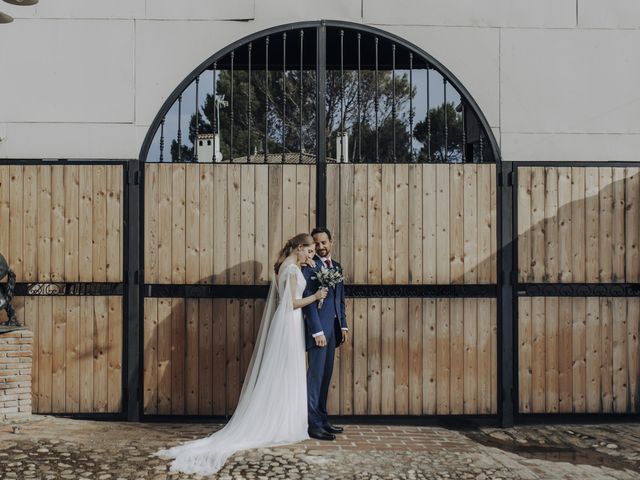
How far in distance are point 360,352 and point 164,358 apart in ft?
5.78

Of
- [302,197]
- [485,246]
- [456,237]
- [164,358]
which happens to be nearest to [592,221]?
[485,246]

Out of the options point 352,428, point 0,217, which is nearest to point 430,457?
point 352,428

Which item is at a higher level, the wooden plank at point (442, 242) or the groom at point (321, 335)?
the wooden plank at point (442, 242)

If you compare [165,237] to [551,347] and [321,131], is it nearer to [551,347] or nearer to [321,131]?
[321,131]

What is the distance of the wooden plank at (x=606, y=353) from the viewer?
6.43 metres

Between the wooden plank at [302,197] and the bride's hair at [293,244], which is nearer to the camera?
the bride's hair at [293,244]

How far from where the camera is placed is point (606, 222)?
6461 mm

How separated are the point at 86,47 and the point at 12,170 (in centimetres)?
130

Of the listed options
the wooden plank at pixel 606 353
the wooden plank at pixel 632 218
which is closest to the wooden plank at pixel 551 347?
the wooden plank at pixel 606 353

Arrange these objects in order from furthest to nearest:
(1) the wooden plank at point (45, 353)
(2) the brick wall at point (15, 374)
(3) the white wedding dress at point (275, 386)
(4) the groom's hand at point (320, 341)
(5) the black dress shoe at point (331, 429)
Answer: (1) the wooden plank at point (45, 353)
(2) the brick wall at point (15, 374)
(5) the black dress shoe at point (331, 429)
(4) the groom's hand at point (320, 341)
(3) the white wedding dress at point (275, 386)

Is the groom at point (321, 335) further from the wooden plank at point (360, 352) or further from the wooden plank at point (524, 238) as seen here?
the wooden plank at point (524, 238)

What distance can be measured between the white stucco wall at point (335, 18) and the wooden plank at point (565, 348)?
1.38 m

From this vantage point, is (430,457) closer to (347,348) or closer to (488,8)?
(347,348)

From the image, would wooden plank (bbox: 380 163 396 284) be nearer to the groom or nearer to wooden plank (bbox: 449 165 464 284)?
wooden plank (bbox: 449 165 464 284)
